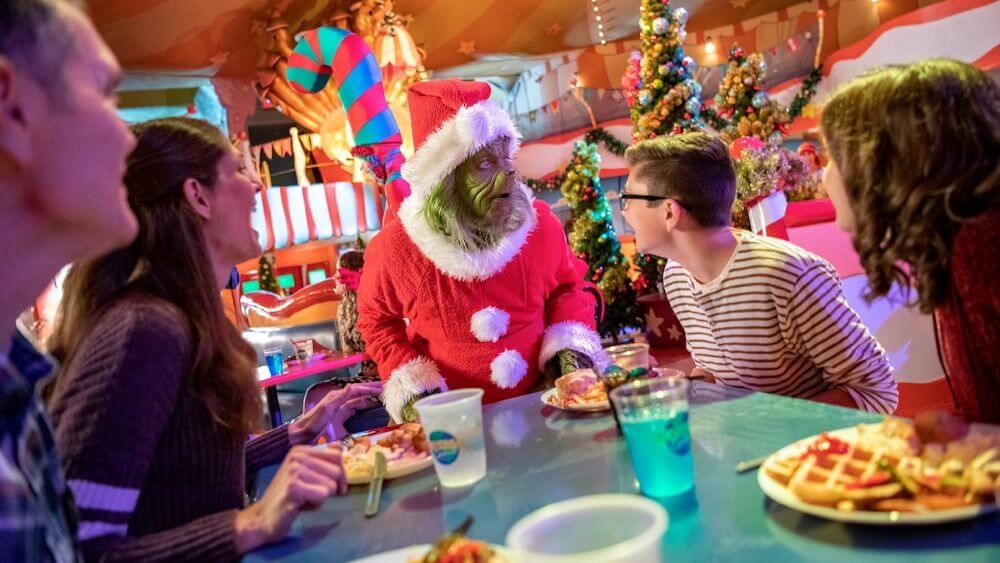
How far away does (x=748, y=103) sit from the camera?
7.11 meters

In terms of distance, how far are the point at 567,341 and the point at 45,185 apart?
1.89 m

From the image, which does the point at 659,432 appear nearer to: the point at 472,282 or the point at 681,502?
the point at 681,502

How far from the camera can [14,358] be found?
3.13 feet

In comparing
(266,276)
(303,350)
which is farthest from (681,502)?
(266,276)

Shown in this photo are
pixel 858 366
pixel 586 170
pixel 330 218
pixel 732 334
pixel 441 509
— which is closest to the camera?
pixel 441 509

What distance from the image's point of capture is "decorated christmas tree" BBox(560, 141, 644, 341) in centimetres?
794

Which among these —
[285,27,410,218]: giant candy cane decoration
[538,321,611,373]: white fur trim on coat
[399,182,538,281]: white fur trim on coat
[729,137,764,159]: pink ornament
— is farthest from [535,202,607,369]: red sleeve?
[729,137,764,159]: pink ornament

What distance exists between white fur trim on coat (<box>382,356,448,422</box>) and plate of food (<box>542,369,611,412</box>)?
679 mm

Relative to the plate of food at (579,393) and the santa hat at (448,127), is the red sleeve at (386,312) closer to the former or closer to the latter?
the santa hat at (448,127)

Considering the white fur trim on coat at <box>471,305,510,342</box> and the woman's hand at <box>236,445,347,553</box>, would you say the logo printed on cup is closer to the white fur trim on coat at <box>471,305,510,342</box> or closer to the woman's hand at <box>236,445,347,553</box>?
the woman's hand at <box>236,445,347,553</box>

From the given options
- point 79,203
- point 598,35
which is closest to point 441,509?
point 79,203

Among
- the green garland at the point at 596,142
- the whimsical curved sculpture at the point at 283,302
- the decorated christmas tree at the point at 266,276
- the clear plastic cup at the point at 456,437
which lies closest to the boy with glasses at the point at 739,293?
the clear plastic cup at the point at 456,437

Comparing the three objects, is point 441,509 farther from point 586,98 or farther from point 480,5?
point 586,98

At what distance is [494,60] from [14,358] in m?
12.1
